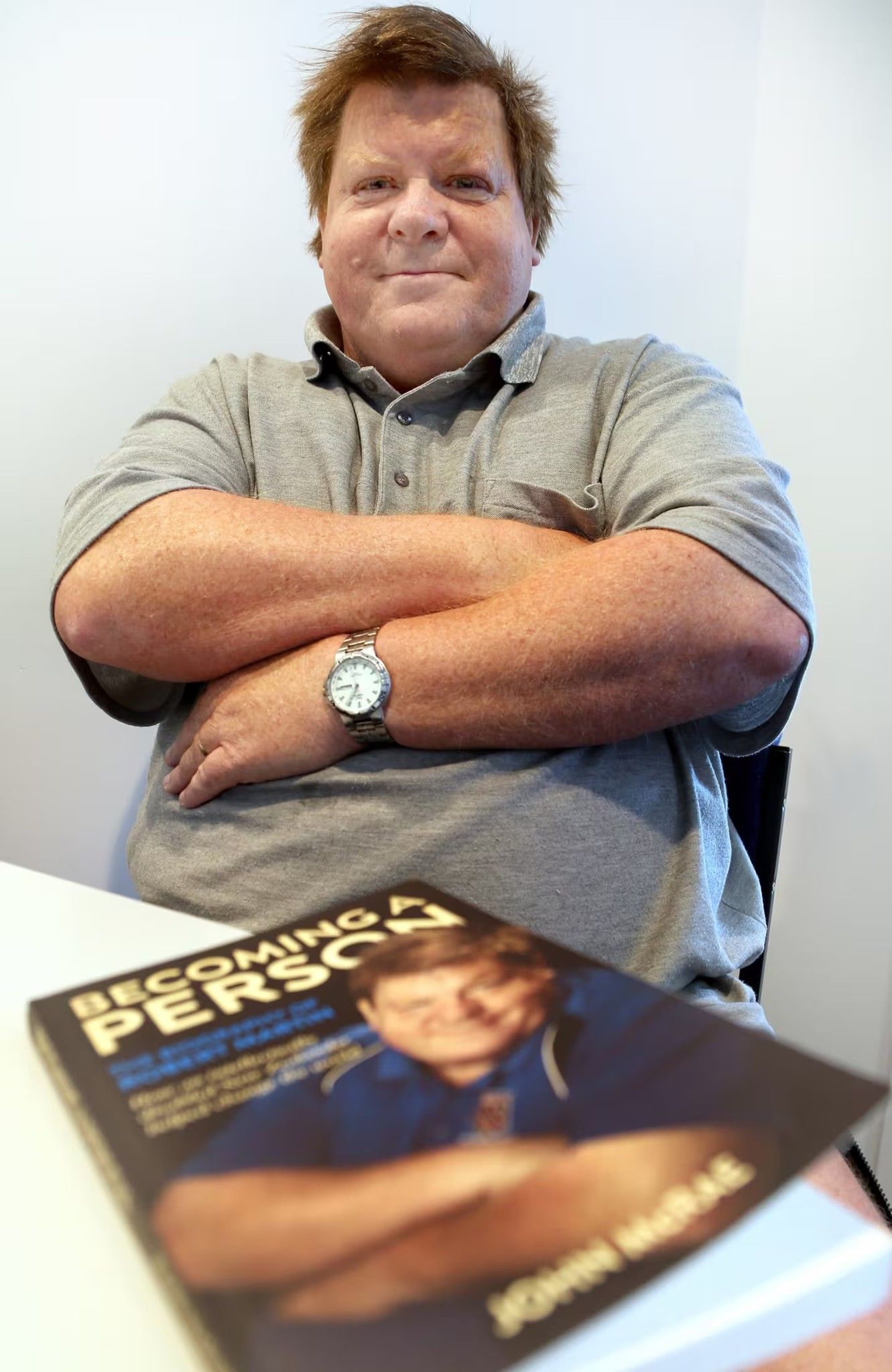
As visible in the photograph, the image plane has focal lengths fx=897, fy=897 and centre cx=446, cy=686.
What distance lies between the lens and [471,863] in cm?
86

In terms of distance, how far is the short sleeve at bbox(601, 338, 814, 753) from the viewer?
841 mm

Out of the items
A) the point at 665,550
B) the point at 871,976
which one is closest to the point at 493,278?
the point at 665,550

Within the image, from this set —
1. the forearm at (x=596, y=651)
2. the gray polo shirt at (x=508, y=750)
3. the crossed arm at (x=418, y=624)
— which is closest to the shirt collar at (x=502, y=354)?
the gray polo shirt at (x=508, y=750)

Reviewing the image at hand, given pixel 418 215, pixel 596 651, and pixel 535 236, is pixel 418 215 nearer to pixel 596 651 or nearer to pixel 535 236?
pixel 535 236

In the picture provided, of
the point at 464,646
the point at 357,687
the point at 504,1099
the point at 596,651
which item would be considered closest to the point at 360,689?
the point at 357,687

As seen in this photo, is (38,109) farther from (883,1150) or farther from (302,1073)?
(883,1150)

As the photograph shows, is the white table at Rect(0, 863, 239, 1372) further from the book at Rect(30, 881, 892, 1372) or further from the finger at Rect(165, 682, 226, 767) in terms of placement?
the finger at Rect(165, 682, 226, 767)

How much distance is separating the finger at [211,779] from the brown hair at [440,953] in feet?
1.64

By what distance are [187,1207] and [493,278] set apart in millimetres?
1135

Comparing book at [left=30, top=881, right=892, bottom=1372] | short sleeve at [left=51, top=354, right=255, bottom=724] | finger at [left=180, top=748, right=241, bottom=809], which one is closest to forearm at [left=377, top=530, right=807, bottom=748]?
finger at [left=180, top=748, right=241, bottom=809]

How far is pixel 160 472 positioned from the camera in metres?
0.96

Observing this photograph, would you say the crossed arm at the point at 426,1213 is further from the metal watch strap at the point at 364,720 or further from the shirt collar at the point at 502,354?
the shirt collar at the point at 502,354

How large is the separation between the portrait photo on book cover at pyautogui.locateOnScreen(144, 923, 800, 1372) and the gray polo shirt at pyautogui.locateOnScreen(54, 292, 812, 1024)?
0.48 m

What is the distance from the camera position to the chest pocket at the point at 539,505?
3.38 ft
